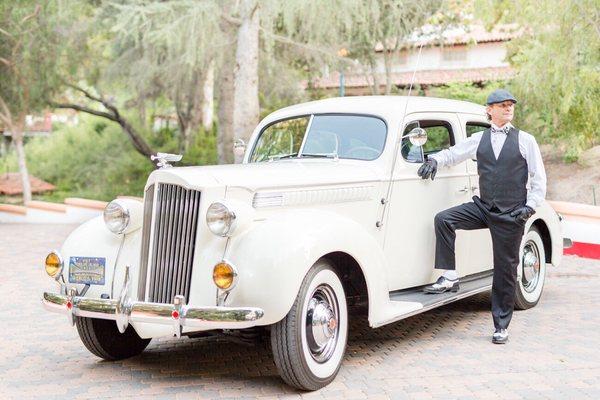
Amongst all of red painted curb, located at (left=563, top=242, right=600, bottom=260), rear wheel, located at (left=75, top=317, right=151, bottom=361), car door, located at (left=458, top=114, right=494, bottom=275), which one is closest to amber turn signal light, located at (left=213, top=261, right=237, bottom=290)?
rear wheel, located at (left=75, top=317, right=151, bottom=361)

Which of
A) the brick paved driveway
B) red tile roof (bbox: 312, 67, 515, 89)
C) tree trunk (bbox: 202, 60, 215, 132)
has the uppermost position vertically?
red tile roof (bbox: 312, 67, 515, 89)

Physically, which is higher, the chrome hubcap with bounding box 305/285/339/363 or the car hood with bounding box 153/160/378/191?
the car hood with bounding box 153/160/378/191

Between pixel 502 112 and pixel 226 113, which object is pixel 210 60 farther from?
pixel 502 112

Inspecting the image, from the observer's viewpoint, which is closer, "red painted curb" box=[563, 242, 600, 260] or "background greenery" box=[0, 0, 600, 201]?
"red painted curb" box=[563, 242, 600, 260]

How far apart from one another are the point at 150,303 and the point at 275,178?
4.00 ft

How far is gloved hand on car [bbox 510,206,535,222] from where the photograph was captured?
6.07 m

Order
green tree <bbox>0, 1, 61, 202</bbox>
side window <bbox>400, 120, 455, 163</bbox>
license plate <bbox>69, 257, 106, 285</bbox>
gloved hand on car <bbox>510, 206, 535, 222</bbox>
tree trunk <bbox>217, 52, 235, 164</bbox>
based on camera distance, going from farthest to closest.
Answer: green tree <bbox>0, 1, 61, 202</bbox>
tree trunk <bbox>217, 52, 235, 164</bbox>
side window <bbox>400, 120, 455, 163</bbox>
gloved hand on car <bbox>510, 206, 535, 222</bbox>
license plate <bbox>69, 257, 106, 285</bbox>

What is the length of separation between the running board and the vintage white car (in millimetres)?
18

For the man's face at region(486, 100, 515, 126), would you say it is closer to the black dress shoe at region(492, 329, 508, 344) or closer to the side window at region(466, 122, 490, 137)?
the side window at region(466, 122, 490, 137)

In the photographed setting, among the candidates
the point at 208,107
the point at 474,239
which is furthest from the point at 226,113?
the point at 208,107

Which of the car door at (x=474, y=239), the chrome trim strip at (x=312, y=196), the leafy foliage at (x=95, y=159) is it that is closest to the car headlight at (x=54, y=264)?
the chrome trim strip at (x=312, y=196)

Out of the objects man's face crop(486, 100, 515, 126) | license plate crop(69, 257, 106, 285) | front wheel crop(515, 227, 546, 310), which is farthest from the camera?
front wheel crop(515, 227, 546, 310)

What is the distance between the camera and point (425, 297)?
20.4 ft

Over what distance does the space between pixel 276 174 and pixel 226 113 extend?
12.4 meters
